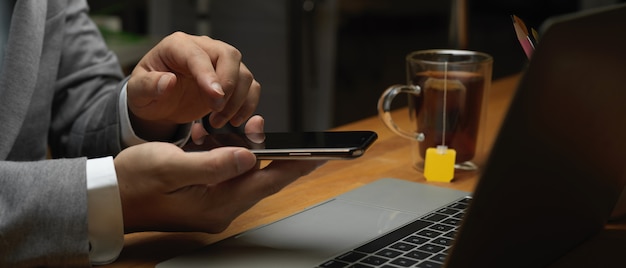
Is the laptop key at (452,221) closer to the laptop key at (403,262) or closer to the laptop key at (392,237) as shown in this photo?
the laptop key at (392,237)

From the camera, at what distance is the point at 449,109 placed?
1019 mm

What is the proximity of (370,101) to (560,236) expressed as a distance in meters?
3.26

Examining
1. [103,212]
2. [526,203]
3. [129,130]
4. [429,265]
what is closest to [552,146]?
[526,203]

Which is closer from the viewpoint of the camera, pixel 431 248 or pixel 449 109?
pixel 431 248

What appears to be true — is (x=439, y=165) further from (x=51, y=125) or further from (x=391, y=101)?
(x=51, y=125)

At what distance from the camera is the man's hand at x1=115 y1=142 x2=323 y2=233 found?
669 mm

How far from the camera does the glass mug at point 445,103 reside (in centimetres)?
102

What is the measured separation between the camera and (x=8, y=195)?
710mm

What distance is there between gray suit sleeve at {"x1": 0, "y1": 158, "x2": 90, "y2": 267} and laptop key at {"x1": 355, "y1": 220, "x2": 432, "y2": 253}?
0.25m

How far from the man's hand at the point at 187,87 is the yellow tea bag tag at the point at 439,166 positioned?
0.23 metres

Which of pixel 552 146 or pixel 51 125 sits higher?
pixel 552 146

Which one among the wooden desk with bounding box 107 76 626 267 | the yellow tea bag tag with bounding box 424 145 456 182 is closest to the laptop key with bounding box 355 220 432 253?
the wooden desk with bounding box 107 76 626 267

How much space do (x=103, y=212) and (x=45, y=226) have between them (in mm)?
50

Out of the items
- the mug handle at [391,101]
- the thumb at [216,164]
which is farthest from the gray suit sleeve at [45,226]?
the mug handle at [391,101]
